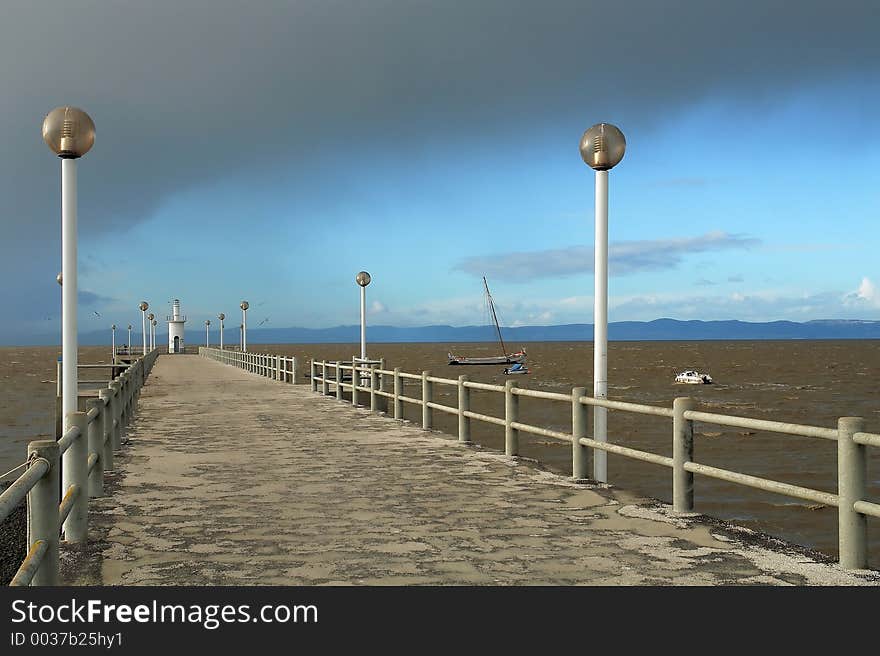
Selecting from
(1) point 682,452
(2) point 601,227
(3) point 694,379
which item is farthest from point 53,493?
(3) point 694,379

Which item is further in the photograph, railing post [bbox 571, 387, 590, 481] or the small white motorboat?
the small white motorboat

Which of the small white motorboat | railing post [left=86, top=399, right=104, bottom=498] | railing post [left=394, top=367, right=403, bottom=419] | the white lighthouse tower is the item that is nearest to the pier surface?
railing post [left=86, top=399, right=104, bottom=498]

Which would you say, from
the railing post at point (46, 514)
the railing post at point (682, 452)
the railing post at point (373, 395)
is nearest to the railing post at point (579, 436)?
the railing post at point (682, 452)

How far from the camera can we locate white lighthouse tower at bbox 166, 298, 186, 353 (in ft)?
323

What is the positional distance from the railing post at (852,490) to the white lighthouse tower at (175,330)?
97658 millimetres

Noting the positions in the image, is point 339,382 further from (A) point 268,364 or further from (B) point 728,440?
(A) point 268,364

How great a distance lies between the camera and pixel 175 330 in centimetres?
9894

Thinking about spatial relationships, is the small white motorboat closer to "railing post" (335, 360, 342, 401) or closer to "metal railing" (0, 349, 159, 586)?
"railing post" (335, 360, 342, 401)

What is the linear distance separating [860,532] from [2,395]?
53.7m

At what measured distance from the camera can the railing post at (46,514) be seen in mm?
5457

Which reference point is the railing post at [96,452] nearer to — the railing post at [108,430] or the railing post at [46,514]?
the railing post at [108,430]

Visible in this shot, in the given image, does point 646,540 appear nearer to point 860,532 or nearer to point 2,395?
point 860,532

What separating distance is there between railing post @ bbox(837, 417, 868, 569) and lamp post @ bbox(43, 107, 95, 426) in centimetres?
668
